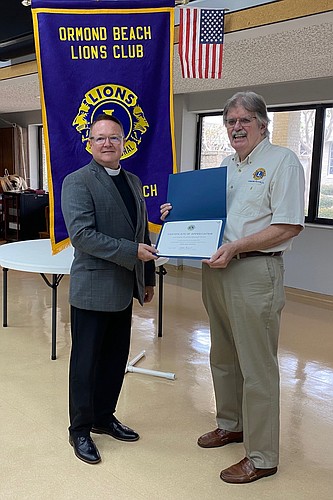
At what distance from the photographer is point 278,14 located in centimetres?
320

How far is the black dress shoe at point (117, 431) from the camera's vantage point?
102 inches

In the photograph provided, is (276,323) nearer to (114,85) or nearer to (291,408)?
(291,408)

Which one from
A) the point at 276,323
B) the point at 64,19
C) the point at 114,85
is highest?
the point at 64,19

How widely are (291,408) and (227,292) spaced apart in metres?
1.22

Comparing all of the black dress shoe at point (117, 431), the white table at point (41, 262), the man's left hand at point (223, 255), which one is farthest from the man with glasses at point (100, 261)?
the white table at point (41, 262)

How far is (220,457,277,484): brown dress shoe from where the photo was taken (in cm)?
226

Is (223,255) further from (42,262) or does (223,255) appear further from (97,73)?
(42,262)

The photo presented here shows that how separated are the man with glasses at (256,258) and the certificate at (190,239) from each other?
5cm

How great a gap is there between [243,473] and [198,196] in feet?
4.19

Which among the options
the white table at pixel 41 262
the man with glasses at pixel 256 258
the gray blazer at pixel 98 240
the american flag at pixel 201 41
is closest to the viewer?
the man with glasses at pixel 256 258

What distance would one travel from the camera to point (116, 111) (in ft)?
9.59

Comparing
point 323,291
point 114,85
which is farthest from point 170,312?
point 114,85

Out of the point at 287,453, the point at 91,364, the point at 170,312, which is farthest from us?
the point at 170,312

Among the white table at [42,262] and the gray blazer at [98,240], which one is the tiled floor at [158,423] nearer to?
the white table at [42,262]
